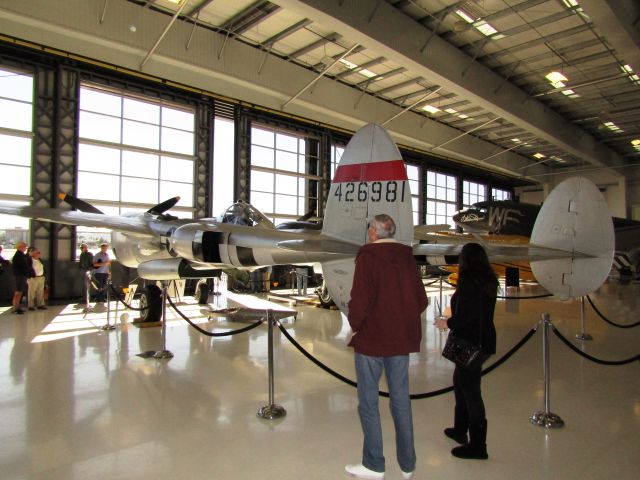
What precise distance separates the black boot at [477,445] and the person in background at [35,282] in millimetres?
11003

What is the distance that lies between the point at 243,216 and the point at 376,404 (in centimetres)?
491

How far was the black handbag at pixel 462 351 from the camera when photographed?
127 inches

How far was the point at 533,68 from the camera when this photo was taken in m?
16.1

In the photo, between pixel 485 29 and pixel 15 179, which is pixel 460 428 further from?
pixel 15 179

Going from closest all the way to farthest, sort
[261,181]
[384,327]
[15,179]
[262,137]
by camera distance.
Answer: [384,327]
[15,179]
[261,181]
[262,137]

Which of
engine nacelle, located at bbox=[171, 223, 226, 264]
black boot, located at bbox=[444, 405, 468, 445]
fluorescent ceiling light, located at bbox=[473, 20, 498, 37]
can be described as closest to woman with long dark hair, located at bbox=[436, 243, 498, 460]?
black boot, located at bbox=[444, 405, 468, 445]

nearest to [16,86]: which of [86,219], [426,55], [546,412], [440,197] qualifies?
[86,219]

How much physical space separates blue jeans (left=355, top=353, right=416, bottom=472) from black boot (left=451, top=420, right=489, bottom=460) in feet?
2.25

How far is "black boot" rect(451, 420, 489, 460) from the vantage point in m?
3.35

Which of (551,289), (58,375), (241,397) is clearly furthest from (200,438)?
(551,289)

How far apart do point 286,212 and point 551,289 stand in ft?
49.3

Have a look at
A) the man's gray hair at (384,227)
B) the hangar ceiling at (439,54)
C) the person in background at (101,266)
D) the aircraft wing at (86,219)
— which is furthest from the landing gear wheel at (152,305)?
the hangar ceiling at (439,54)

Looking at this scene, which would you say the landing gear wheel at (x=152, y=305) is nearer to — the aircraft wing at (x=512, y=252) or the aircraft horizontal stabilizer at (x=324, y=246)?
the aircraft horizontal stabilizer at (x=324, y=246)

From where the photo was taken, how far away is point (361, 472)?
10.1ft
